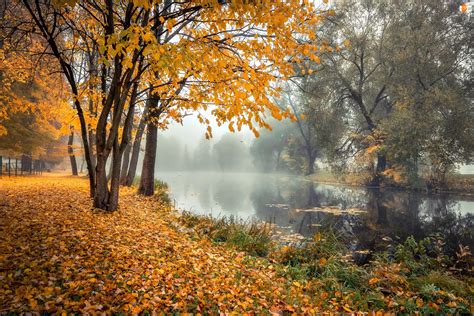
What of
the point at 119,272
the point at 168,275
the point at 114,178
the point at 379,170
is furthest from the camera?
the point at 379,170

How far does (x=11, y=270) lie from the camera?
367 cm

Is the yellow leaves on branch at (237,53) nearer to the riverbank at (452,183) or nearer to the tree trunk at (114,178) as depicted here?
the tree trunk at (114,178)

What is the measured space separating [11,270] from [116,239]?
1.82 meters

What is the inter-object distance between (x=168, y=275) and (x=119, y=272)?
70cm

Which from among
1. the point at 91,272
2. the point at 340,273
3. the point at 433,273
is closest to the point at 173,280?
the point at 91,272

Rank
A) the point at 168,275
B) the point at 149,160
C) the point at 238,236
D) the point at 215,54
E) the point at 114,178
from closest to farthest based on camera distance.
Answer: the point at 168,275, the point at 215,54, the point at 238,236, the point at 114,178, the point at 149,160

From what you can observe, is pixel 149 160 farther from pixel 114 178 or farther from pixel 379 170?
pixel 379 170

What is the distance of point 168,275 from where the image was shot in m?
4.27

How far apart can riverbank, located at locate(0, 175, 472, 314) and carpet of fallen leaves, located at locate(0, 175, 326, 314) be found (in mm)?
15

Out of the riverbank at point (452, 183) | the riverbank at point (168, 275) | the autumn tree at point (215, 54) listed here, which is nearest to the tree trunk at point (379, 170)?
the riverbank at point (452, 183)

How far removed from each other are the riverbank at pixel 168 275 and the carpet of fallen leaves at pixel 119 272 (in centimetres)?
1

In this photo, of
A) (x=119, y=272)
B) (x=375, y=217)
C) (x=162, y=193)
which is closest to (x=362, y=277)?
(x=119, y=272)

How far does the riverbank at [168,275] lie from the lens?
11.3 ft

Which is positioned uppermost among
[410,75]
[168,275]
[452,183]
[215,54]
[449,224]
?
[410,75]
